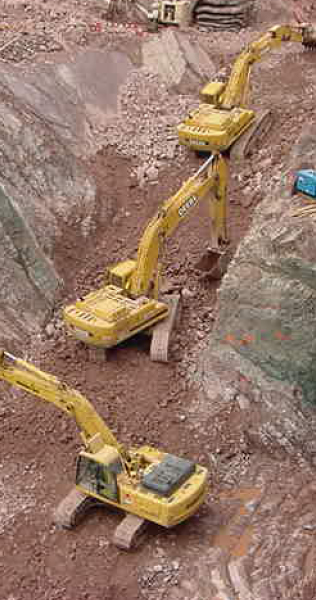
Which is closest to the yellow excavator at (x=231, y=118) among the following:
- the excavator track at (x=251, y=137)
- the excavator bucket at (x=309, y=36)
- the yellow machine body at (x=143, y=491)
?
the excavator track at (x=251, y=137)

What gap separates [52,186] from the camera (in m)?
19.2

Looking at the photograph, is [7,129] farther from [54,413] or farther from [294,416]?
[294,416]

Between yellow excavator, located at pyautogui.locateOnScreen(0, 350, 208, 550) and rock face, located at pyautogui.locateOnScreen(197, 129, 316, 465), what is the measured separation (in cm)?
189

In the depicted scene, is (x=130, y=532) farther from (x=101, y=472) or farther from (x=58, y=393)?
(x=58, y=393)

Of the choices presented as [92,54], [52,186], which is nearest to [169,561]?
[52,186]

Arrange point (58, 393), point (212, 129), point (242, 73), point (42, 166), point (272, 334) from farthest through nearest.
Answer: point (242, 73) → point (212, 129) → point (42, 166) → point (272, 334) → point (58, 393)

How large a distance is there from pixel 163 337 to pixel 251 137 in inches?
274

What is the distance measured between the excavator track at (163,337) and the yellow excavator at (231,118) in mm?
5084

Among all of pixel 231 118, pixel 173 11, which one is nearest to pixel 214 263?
pixel 231 118

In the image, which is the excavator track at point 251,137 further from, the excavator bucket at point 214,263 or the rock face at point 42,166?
the excavator bucket at point 214,263

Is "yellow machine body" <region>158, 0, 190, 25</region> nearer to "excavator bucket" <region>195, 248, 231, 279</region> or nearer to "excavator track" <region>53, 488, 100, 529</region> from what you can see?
"excavator bucket" <region>195, 248, 231, 279</region>

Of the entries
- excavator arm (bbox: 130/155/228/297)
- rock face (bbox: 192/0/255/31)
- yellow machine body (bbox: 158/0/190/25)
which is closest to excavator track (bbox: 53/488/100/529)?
excavator arm (bbox: 130/155/228/297)

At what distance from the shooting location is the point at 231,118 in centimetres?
2044

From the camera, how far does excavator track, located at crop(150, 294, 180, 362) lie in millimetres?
15727
